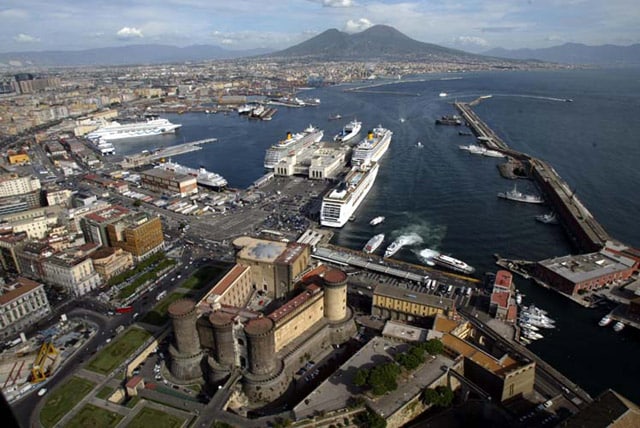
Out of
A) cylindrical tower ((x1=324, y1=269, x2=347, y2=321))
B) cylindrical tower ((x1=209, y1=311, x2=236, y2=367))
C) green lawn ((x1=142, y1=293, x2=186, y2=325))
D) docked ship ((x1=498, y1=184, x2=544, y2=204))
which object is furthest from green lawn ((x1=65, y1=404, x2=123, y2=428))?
docked ship ((x1=498, y1=184, x2=544, y2=204))

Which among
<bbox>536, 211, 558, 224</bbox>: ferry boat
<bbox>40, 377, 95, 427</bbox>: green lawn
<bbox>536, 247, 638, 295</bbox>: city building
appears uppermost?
<bbox>536, 247, 638, 295</bbox>: city building

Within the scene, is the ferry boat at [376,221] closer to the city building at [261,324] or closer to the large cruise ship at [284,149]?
the city building at [261,324]

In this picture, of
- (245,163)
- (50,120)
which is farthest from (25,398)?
(50,120)

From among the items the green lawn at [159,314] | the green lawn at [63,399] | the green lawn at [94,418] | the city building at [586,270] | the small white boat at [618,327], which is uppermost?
the city building at [586,270]

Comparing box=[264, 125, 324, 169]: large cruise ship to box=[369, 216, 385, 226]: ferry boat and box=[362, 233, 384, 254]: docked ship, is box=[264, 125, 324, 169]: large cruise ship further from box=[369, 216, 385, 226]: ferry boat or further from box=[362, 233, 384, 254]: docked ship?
box=[362, 233, 384, 254]: docked ship

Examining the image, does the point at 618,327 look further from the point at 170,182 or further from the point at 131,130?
the point at 131,130

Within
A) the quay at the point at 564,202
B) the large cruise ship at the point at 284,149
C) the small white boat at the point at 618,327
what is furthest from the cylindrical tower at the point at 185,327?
the large cruise ship at the point at 284,149

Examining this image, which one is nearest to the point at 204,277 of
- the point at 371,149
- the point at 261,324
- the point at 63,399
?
the point at 261,324
